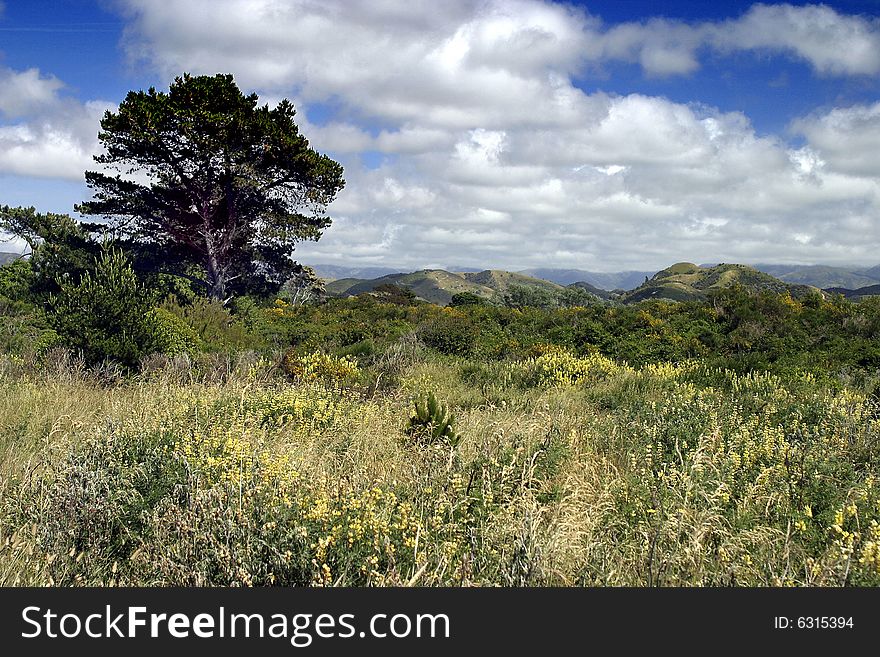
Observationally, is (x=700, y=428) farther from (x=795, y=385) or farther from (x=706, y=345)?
(x=706, y=345)

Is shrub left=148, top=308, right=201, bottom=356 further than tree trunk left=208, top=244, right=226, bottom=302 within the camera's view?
No

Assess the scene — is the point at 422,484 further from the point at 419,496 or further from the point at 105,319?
the point at 105,319

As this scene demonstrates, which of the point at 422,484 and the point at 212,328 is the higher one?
the point at 212,328

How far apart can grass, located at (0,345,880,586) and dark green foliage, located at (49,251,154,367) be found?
215 centimetres

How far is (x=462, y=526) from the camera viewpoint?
12.6ft

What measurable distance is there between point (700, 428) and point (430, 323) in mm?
13521

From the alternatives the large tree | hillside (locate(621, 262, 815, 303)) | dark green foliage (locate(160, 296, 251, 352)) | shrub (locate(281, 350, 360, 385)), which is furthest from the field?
hillside (locate(621, 262, 815, 303))

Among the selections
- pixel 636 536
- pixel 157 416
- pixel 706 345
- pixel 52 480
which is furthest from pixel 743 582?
pixel 706 345

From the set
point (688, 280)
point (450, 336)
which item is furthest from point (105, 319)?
point (688, 280)

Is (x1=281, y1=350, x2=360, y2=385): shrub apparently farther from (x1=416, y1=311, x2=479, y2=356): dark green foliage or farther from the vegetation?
(x1=416, y1=311, x2=479, y2=356): dark green foliage

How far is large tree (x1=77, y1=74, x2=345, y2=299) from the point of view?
22.2m

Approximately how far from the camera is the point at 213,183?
24.2m

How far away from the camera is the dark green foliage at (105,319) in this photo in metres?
9.68

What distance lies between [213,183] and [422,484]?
22.8m
